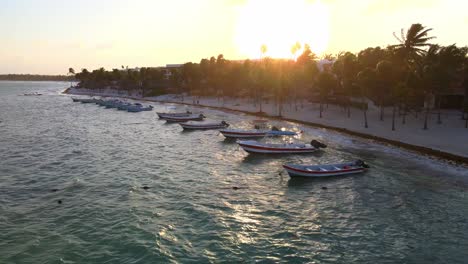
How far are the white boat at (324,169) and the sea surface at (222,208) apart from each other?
0.84 meters

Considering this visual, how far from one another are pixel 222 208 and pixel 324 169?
14882 millimetres

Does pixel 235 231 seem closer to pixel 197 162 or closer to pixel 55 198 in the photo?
pixel 55 198

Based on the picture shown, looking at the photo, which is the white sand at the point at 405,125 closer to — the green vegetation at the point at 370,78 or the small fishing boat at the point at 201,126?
the green vegetation at the point at 370,78

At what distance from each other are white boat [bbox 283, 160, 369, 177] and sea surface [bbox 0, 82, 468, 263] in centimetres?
84

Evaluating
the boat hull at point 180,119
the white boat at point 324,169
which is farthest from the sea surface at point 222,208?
the boat hull at point 180,119

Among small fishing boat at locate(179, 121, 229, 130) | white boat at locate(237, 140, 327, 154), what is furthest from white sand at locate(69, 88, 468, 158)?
small fishing boat at locate(179, 121, 229, 130)

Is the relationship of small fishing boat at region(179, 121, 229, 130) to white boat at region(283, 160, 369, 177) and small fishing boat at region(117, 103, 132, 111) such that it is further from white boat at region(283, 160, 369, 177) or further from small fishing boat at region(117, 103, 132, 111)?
small fishing boat at region(117, 103, 132, 111)

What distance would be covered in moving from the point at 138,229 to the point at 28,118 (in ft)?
269

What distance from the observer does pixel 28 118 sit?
91.1m

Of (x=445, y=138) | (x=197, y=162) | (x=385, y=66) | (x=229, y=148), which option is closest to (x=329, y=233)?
(x=197, y=162)

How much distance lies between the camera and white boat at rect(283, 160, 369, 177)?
37.6 metres

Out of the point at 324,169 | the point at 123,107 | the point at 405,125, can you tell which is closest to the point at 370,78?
the point at 405,125

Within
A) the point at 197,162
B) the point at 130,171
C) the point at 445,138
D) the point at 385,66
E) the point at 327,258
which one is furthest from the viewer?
the point at 385,66

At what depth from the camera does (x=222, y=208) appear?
28922 millimetres
